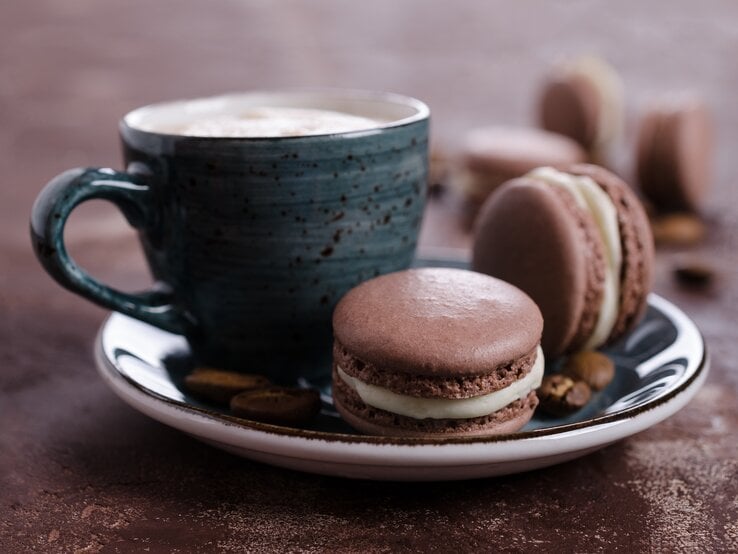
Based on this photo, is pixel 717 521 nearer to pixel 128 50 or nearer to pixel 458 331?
pixel 458 331

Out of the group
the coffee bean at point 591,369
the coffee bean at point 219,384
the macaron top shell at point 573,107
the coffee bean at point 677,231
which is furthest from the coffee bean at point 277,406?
the macaron top shell at point 573,107

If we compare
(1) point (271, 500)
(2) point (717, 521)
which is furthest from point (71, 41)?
(2) point (717, 521)

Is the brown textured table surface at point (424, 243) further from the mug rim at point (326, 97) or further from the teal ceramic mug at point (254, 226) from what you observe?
the mug rim at point (326, 97)

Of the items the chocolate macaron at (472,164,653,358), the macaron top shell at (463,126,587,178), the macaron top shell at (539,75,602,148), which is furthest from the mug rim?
the macaron top shell at (539,75,602,148)

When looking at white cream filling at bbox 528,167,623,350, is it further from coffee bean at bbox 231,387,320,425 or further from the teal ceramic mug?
coffee bean at bbox 231,387,320,425

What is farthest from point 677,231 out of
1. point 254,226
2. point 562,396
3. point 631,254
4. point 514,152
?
point 254,226

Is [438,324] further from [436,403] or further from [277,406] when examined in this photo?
[277,406]
